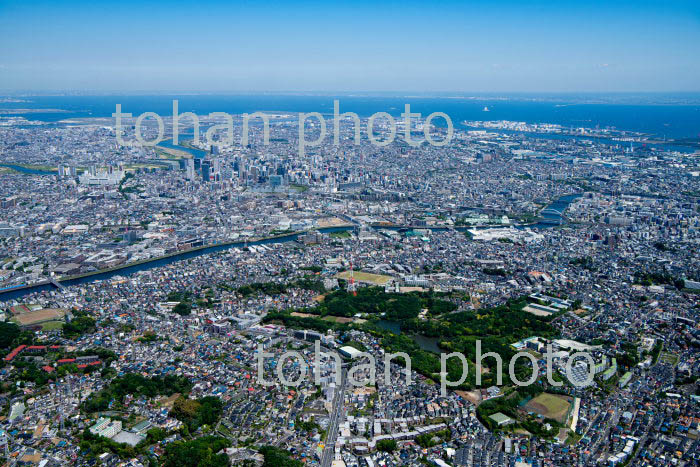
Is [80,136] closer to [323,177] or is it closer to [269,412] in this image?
[323,177]

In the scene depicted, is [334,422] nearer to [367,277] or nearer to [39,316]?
[367,277]

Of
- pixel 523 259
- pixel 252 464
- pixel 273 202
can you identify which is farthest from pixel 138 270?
pixel 523 259

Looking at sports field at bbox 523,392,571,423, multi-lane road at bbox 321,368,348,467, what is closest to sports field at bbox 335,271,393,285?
multi-lane road at bbox 321,368,348,467

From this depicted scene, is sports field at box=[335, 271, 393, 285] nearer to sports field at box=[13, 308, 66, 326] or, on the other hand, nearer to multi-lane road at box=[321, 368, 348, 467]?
multi-lane road at box=[321, 368, 348, 467]

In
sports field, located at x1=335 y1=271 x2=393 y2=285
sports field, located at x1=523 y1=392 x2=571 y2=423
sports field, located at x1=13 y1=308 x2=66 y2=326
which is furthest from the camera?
sports field, located at x1=335 y1=271 x2=393 y2=285

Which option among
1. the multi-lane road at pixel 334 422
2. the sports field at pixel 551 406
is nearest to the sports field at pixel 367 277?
the multi-lane road at pixel 334 422

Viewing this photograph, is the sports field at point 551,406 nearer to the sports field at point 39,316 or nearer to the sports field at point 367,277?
the sports field at point 367,277
